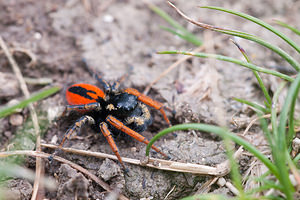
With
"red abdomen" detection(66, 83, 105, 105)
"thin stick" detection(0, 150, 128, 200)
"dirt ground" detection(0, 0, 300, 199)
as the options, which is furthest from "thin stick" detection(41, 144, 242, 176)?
"red abdomen" detection(66, 83, 105, 105)

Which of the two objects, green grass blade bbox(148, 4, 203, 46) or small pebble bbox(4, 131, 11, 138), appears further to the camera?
green grass blade bbox(148, 4, 203, 46)

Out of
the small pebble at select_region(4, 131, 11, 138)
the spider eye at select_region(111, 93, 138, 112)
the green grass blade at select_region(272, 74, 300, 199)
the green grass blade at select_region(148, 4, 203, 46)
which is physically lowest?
the small pebble at select_region(4, 131, 11, 138)

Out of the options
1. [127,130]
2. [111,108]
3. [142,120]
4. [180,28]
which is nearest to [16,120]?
[111,108]

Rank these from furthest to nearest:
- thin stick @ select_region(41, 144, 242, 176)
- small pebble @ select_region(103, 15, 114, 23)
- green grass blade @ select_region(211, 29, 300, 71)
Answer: small pebble @ select_region(103, 15, 114, 23), thin stick @ select_region(41, 144, 242, 176), green grass blade @ select_region(211, 29, 300, 71)

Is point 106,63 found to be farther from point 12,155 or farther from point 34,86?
point 12,155

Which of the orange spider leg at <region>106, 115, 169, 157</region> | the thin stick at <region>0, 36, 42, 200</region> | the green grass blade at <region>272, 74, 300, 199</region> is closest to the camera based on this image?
the green grass blade at <region>272, 74, 300, 199</region>

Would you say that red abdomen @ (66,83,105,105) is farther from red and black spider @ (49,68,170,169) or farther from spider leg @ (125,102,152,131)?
spider leg @ (125,102,152,131)

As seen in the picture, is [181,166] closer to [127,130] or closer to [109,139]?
[127,130]

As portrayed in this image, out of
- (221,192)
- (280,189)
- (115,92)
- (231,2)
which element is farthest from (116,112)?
(231,2)
